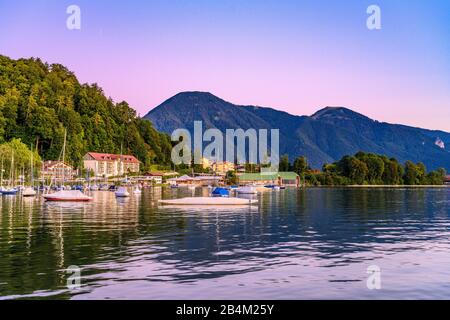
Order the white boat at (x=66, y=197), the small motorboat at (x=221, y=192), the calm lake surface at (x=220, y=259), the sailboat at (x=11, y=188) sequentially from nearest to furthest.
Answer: the calm lake surface at (x=220, y=259) < the white boat at (x=66, y=197) < the small motorboat at (x=221, y=192) < the sailboat at (x=11, y=188)

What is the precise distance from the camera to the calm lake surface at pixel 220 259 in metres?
21.5

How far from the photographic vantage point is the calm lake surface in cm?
2155

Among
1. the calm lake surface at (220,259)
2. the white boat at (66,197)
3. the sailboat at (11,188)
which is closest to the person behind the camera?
the calm lake surface at (220,259)

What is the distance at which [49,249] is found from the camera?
32.1 m

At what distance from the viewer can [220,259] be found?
29406 mm

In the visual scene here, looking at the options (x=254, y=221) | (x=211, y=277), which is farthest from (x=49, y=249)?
(x=254, y=221)

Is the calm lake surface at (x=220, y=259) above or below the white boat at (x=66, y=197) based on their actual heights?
below

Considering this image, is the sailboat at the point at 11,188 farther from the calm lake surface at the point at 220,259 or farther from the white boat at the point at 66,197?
the calm lake surface at the point at 220,259

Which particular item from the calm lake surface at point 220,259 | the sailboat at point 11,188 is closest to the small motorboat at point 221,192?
the sailboat at point 11,188

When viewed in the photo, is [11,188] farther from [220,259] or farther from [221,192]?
[220,259]
